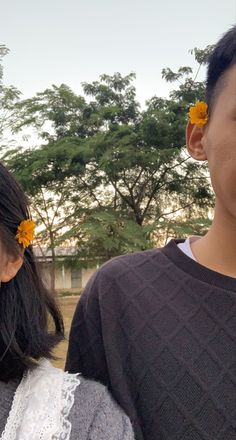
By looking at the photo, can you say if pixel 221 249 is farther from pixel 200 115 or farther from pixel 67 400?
pixel 67 400

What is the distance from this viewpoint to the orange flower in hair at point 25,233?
3.28 feet

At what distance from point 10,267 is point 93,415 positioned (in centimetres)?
33

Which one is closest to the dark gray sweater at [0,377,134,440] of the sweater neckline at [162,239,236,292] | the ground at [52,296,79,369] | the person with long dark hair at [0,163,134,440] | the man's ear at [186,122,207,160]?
the person with long dark hair at [0,163,134,440]

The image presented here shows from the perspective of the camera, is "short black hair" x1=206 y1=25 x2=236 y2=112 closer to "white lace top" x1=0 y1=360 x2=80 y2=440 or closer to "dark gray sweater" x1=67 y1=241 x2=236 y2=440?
"dark gray sweater" x1=67 y1=241 x2=236 y2=440

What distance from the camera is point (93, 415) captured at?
2.85ft

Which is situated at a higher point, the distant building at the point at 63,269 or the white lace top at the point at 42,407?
the white lace top at the point at 42,407

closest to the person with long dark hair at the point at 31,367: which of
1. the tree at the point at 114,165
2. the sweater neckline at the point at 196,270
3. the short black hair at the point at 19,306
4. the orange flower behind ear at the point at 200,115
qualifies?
the short black hair at the point at 19,306

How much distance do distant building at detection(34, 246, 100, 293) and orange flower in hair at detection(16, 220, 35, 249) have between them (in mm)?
122

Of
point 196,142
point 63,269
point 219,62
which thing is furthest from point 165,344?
point 63,269

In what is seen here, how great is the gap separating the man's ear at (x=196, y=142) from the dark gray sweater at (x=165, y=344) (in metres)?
0.20

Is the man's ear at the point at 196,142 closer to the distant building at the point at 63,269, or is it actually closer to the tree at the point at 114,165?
the distant building at the point at 63,269

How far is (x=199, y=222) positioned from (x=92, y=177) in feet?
7.64

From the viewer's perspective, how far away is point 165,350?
2.98 ft

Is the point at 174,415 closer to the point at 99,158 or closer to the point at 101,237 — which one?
the point at 101,237
